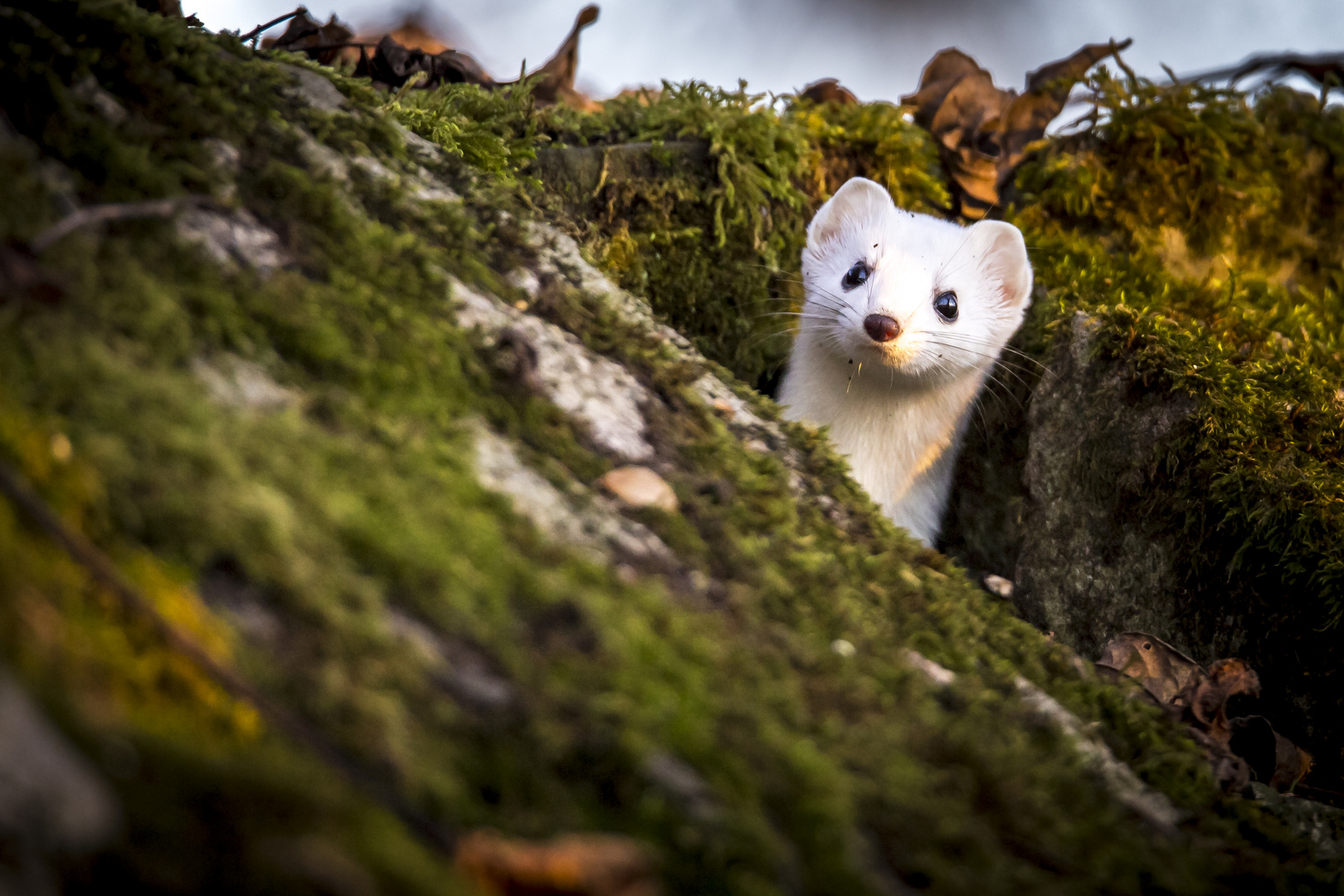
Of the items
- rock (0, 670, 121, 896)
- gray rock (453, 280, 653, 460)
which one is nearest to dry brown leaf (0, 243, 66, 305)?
rock (0, 670, 121, 896)

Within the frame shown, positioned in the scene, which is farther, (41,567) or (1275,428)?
(1275,428)

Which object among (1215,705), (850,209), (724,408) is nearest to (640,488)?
(724,408)

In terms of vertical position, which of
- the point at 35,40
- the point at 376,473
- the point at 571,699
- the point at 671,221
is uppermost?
the point at 671,221

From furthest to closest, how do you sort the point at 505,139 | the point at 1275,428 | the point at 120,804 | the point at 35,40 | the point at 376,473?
the point at 505,139, the point at 1275,428, the point at 35,40, the point at 376,473, the point at 120,804

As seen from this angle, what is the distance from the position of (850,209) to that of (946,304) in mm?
550

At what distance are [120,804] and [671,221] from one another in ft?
10.3

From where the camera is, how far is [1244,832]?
158cm

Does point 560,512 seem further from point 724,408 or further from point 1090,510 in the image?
point 1090,510

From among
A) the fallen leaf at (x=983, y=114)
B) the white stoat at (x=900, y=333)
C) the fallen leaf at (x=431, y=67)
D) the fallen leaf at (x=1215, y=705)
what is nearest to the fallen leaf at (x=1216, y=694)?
the fallen leaf at (x=1215, y=705)

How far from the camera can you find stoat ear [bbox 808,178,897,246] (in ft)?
11.1

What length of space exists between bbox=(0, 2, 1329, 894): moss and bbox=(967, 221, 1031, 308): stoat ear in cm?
199

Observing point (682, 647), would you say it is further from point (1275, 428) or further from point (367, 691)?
point (1275, 428)

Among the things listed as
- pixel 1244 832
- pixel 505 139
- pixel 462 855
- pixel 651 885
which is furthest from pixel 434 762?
pixel 505 139

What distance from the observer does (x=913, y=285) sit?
10.7ft
